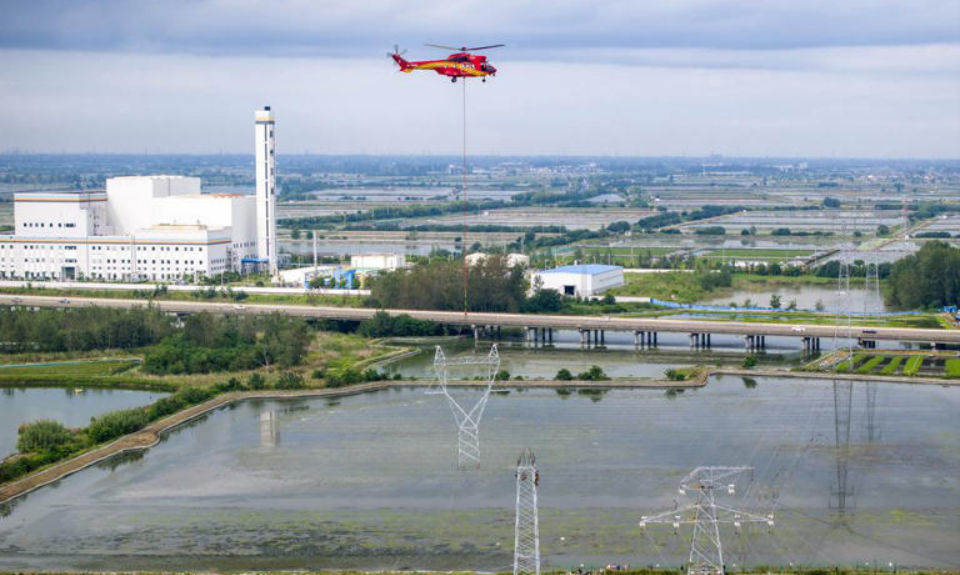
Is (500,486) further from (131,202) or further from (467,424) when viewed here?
(131,202)

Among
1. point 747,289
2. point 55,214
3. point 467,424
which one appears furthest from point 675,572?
point 55,214

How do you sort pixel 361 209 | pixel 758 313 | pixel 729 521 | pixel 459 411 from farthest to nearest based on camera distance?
1. pixel 361 209
2. pixel 758 313
3. pixel 459 411
4. pixel 729 521

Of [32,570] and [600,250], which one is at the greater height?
[600,250]

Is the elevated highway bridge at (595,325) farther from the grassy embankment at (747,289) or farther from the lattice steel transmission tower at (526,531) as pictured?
the lattice steel transmission tower at (526,531)

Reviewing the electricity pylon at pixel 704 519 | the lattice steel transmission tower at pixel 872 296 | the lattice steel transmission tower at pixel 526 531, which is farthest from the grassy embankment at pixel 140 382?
the lattice steel transmission tower at pixel 872 296

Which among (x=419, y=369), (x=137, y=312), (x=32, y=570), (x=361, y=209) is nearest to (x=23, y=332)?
(x=137, y=312)

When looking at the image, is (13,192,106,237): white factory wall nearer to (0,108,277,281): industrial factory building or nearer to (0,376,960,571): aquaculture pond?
(0,108,277,281): industrial factory building

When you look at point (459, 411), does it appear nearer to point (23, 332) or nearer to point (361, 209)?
point (23, 332)

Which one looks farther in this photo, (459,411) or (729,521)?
(459,411)
